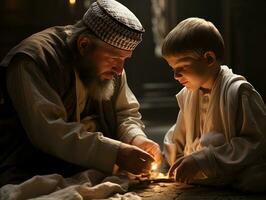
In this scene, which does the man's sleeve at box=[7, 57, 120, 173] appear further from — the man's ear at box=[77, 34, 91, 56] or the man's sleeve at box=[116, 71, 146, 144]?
the man's sleeve at box=[116, 71, 146, 144]

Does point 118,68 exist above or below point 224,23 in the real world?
above

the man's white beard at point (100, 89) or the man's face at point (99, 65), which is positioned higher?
the man's face at point (99, 65)

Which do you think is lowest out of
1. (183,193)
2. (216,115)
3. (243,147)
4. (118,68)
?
(183,193)

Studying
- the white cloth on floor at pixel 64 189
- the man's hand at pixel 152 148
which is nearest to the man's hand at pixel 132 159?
the white cloth on floor at pixel 64 189

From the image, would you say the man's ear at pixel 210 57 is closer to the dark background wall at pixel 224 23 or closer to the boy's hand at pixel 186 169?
the boy's hand at pixel 186 169

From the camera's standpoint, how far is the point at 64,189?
2535 millimetres

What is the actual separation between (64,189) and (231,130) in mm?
1031

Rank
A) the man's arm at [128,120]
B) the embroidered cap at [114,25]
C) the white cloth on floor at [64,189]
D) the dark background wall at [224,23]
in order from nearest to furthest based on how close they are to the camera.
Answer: the white cloth on floor at [64,189] < the embroidered cap at [114,25] < the man's arm at [128,120] < the dark background wall at [224,23]

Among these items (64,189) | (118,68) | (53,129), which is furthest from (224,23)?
(64,189)

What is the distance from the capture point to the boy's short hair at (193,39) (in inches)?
111

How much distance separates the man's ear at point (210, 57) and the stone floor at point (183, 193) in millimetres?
772

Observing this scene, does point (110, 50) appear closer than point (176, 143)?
Yes

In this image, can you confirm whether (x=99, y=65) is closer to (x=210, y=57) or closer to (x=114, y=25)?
Answer: (x=114, y=25)

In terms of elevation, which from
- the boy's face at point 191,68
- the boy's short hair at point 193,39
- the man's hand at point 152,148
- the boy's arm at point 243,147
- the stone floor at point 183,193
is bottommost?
the stone floor at point 183,193
